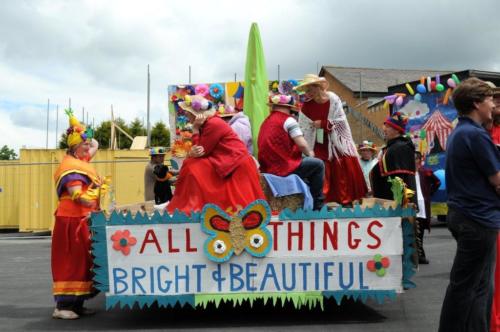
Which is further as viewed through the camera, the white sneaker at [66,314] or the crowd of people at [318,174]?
the white sneaker at [66,314]

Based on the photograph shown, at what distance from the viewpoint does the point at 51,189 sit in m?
15.6

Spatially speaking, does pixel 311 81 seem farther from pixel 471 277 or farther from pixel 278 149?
pixel 471 277

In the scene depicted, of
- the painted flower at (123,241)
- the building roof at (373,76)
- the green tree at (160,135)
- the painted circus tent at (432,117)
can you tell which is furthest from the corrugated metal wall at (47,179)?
the green tree at (160,135)

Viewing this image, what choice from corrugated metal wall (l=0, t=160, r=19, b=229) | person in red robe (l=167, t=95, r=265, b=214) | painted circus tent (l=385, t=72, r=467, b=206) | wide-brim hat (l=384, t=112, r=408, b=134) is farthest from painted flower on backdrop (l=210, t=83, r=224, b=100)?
corrugated metal wall (l=0, t=160, r=19, b=229)

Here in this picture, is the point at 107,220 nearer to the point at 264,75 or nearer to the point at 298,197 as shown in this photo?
the point at 298,197

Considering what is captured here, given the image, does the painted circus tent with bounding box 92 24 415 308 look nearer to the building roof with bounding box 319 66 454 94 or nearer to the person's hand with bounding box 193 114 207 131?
the person's hand with bounding box 193 114 207 131

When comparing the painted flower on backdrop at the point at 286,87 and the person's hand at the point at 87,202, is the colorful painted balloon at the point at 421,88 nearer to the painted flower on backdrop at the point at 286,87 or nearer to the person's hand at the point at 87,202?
the painted flower on backdrop at the point at 286,87

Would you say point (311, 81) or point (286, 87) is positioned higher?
point (286, 87)

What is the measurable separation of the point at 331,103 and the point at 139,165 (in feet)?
32.0

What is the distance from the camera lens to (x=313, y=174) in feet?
20.3

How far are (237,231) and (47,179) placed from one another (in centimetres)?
1142

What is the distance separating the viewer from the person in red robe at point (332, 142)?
271 inches

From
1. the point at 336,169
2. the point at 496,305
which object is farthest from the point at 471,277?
the point at 336,169

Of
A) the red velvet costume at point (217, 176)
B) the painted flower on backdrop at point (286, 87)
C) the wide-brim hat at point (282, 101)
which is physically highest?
the painted flower on backdrop at point (286, 87)
